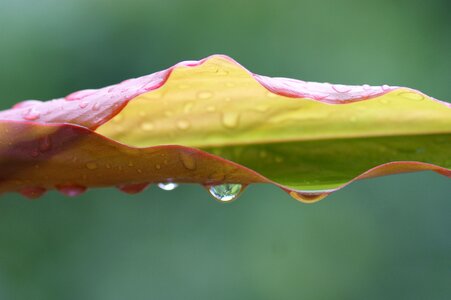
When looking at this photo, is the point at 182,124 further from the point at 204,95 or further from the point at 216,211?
the point at 216,211

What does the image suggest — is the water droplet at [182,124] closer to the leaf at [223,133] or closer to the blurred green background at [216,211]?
the leaf at [223,133]

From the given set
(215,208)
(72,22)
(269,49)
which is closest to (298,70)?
(269,49)

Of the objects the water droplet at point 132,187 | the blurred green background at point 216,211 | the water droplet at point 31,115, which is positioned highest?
the water droplet at point 31,115

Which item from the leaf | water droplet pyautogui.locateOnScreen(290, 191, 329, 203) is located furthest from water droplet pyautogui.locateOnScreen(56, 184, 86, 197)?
water droplet pyautogui.locateOnScreen(290, 191, 329, 203)

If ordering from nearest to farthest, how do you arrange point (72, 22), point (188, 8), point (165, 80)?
1. point (165, 80)
2. point (72, 22)
3. point (188, 8)

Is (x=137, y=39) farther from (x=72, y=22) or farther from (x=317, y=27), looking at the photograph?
(x=317, y=27)

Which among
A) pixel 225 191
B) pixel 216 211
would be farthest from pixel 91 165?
pixel 216 211

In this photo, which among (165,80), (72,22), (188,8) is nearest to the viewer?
(165,80)

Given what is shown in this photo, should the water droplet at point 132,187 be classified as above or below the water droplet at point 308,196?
below

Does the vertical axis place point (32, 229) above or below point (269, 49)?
below

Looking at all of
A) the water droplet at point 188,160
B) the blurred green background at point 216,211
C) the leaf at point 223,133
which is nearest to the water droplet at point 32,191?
the leaf at point 223,133
